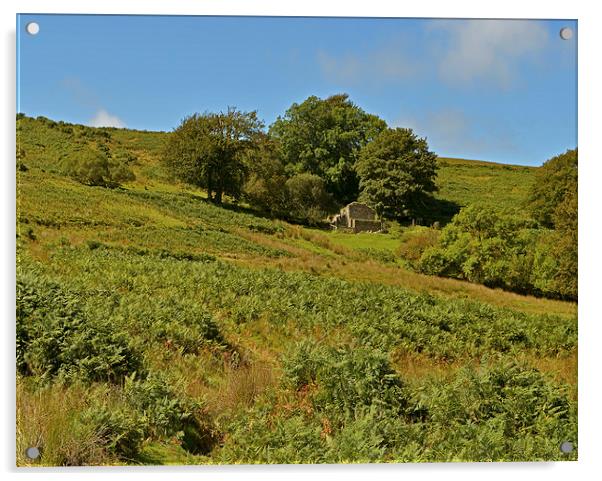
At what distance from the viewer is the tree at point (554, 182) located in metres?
4.99

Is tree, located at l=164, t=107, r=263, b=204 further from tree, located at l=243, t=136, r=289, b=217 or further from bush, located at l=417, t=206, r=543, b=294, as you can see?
bush, located at l=417, t=206, r=543, b=294

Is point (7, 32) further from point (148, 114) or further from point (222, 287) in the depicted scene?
point (222, 287)

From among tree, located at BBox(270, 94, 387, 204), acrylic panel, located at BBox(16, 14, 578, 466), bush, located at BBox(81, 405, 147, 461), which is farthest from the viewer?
tree, located at BBox(270, 94, 387, 204)

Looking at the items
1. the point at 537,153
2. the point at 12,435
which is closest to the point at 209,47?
the point at 537,153

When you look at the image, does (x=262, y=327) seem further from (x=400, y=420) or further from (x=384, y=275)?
(x=400, y=420)

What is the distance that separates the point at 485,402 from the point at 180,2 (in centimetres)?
403

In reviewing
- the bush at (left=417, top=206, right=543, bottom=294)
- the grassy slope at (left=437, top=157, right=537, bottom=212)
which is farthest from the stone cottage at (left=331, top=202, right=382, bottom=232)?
the grassy slope at (left=437, top=157, right=537, bottom=212)

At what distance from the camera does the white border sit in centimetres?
435

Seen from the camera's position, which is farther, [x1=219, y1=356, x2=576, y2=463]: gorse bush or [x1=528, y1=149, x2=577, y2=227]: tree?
[x1=528, y1=149, x2=577, y2=227]: tree

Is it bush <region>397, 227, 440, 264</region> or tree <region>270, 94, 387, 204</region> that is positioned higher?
tree <region>270, 94, 387, 204</region>

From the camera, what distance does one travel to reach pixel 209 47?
16.0 ft

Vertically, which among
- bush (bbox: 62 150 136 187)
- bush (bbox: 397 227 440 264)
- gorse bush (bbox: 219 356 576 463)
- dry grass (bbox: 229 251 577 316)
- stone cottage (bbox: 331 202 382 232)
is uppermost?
bush (bbox: 62 150 136 187)

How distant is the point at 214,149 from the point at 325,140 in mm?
1005

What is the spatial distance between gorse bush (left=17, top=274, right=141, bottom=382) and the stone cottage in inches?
82.1
